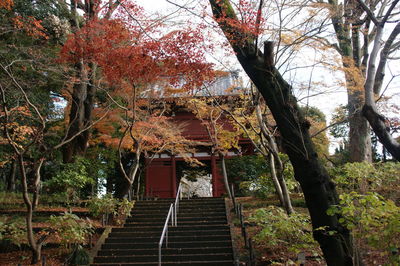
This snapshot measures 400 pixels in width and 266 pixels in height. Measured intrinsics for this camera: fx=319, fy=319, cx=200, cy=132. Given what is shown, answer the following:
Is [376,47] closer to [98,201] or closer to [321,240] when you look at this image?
[321,240]

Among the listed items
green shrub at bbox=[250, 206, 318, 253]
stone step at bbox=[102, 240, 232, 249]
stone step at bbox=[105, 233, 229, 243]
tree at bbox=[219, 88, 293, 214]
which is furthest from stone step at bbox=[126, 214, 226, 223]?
green shrub at bbox=[250, 206, 318, 253]

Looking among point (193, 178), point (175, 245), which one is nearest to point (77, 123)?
point (175, 245)

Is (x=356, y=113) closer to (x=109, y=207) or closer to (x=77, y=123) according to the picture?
(x=109, y=207)

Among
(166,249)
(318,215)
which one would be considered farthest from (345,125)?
(318,215)

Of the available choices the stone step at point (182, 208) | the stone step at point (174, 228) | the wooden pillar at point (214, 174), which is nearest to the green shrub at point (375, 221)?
the stone step at point (174, 228)

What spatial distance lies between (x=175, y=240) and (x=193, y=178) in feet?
42.4

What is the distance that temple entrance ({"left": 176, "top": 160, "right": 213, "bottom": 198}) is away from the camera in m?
21.2

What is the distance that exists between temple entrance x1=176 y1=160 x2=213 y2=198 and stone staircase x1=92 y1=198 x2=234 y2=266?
7.93 m

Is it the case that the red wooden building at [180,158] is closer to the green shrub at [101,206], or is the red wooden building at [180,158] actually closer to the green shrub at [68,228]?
the green shrub at [101,206]

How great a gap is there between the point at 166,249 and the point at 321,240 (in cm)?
605

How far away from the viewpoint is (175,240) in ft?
31.8

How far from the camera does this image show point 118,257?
28.7 ft

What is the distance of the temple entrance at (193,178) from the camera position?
69.7 feet

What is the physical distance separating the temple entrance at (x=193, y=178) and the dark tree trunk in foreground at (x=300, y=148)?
1562cm
